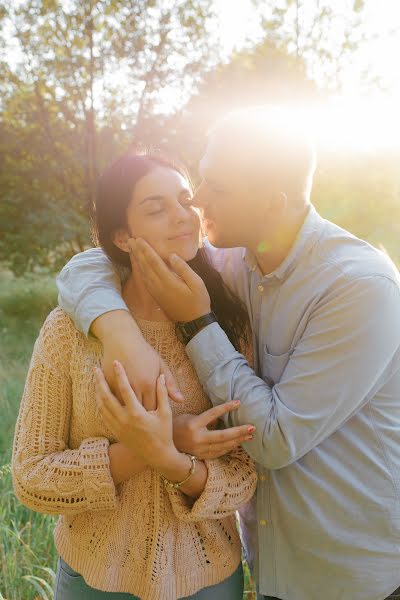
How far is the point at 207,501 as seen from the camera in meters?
1.83

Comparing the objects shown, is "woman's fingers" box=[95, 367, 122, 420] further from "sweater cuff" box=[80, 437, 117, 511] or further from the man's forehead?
the man's forehead

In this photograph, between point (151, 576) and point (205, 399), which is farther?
point (205, 399)

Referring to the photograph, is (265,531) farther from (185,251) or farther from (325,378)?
(185,251)

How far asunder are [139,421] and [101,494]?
318 millimetres

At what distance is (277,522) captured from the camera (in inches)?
78.2

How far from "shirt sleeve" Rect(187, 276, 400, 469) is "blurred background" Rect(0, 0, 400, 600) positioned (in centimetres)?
505

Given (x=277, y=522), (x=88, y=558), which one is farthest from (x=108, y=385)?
(x=277, y=522)

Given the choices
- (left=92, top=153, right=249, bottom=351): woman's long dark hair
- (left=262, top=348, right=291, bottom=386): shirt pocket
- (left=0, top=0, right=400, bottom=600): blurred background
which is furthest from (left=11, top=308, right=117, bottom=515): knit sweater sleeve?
(left=0, top=0, right=400, bottom=600): blurred background

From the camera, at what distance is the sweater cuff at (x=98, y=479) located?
5.97 ft

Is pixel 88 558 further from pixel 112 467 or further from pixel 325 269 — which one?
pixel 325 269

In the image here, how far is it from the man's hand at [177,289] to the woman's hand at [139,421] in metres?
0.29

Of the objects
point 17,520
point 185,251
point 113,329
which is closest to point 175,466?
point 113,329

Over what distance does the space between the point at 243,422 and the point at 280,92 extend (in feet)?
22.7

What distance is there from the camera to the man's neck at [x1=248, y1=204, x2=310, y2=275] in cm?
208
